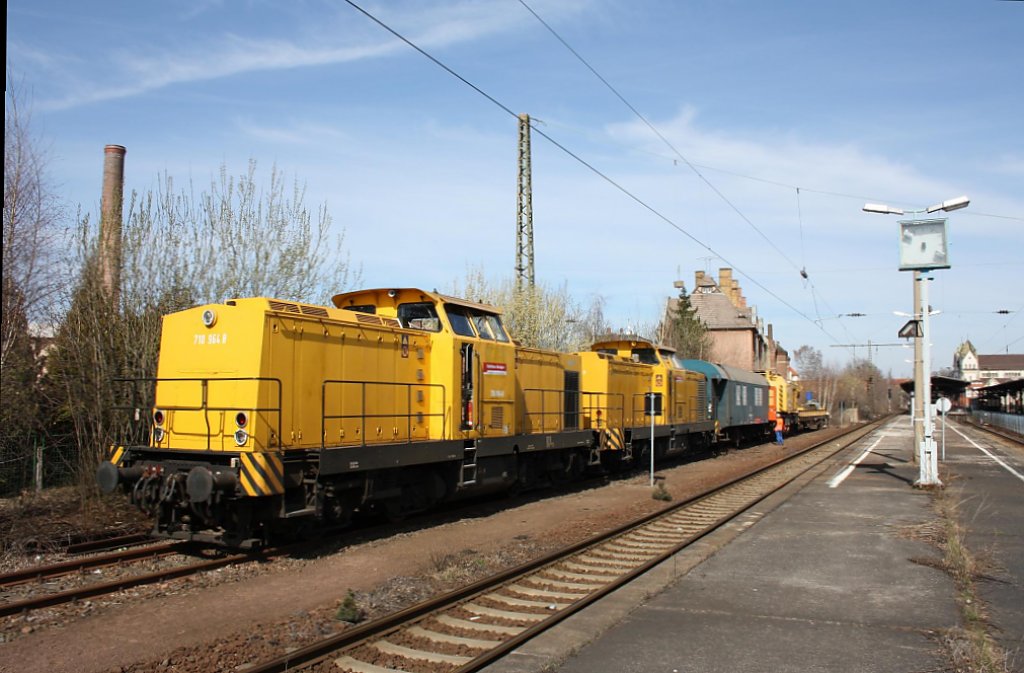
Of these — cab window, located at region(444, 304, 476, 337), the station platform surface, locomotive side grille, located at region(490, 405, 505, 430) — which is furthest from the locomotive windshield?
the station platform surface

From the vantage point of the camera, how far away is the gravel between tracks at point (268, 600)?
6.08 meters

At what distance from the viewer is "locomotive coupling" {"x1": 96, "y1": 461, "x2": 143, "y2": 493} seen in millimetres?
9352

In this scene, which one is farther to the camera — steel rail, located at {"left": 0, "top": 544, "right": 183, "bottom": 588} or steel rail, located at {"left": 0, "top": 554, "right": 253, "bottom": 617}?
steel rail, located at {"left": 0, "top": 544, "right": 183, "bottom": 588}

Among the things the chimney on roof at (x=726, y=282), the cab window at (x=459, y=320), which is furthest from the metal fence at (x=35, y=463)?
the chimney on roof at (x=726, y=282)

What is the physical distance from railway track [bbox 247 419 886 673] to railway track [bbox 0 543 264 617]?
3122mm

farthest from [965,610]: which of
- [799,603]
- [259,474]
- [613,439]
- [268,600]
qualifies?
[613,439]

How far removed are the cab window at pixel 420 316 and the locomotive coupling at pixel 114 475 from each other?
453 centimetres

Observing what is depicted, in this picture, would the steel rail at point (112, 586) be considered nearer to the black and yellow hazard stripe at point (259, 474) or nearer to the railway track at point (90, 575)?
the railway track at point (90, 575)

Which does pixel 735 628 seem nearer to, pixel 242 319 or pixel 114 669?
pixel 114 669

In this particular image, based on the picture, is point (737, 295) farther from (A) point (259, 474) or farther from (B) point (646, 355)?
(A) point (259, 474)

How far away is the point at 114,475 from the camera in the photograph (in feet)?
30.7

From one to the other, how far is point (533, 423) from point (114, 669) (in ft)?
32.8

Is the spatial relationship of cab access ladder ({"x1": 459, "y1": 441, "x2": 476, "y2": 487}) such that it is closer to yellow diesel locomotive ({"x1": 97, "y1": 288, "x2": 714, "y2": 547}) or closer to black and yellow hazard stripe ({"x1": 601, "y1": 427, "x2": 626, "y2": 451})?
yellow diesel locomotive ({"x1": 97, "y1": 288, "x2": 714, "y2": 547})

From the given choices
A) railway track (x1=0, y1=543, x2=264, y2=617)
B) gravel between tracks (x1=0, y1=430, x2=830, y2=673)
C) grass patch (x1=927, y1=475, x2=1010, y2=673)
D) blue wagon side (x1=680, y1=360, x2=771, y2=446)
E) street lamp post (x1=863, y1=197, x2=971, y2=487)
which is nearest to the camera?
grass patch (x1=927, y1=475, x2=1010, y2=673)
